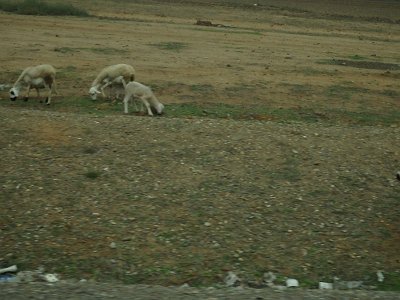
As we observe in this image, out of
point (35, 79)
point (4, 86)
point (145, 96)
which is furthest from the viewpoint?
point (4, 86)

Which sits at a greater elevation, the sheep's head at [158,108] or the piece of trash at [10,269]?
the sheep's head at [158,108]

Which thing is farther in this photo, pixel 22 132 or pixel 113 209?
pixel 22 132

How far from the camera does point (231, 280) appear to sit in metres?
9.51

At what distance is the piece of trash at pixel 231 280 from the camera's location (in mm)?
9430

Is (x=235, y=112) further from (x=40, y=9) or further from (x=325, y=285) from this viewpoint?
(x=40, y=9)

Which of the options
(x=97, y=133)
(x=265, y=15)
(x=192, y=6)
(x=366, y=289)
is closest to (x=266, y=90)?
(x=97, y=133)

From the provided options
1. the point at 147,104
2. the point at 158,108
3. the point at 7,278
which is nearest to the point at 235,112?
the point at 158,108

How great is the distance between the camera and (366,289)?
9.45 metres

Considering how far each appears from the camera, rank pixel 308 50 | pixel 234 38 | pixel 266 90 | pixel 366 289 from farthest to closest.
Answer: pixel 234 38
pixel 308 50
pixel 266 90
pixel 366 289

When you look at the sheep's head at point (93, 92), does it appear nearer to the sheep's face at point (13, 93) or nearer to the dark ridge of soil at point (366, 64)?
the sheep's face at point (13, 93)

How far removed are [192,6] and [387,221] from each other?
48951 millimetres

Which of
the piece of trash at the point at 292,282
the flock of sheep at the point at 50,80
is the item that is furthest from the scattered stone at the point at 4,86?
the piece of trash at the point at 292,282

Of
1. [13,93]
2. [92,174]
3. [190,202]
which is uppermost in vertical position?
[13,93]

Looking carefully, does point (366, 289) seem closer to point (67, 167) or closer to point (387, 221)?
point (387, 221)
